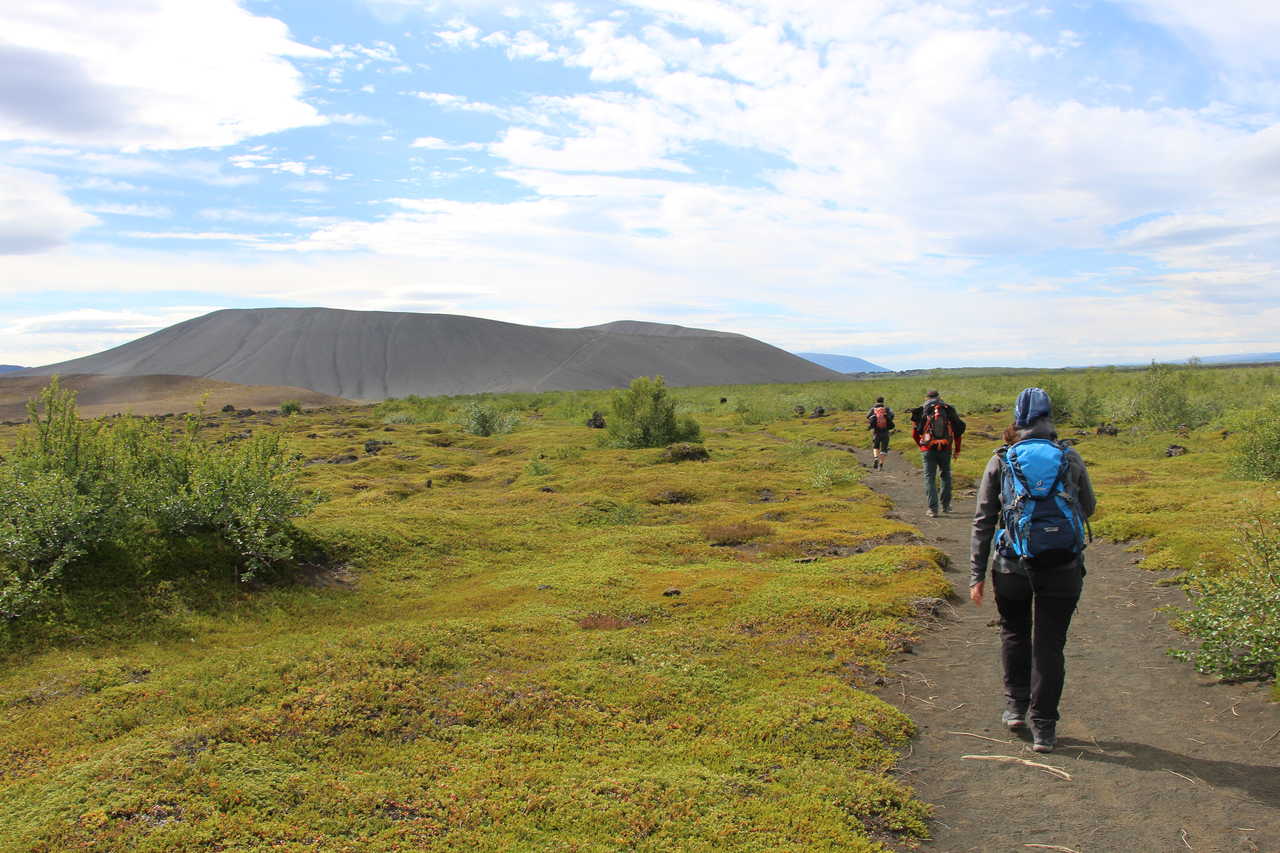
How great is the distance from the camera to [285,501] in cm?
1117

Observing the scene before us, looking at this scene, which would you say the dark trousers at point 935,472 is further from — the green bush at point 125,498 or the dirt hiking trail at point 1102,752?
the green bush at point 125,498

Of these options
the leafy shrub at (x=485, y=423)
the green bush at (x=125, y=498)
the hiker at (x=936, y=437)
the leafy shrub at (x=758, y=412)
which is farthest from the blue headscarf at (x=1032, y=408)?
the leafy shrub at (x=758, y=412)

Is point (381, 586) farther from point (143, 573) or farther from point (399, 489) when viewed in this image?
point (399, 489)

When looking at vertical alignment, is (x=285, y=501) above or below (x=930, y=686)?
above

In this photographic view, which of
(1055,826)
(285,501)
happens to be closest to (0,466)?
(285,501)

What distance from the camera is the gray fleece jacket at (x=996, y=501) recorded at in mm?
6289

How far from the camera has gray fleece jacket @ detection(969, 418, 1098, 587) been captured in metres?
6.29

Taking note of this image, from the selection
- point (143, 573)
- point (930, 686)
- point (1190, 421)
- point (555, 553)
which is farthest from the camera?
point (1190, 421)

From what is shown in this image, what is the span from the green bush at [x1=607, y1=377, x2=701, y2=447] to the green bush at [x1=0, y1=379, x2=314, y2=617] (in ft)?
67.3

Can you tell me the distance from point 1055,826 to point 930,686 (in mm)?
2658

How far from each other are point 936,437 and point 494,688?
12.2 m

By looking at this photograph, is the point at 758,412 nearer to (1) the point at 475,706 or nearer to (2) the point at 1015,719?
(2) the point at 1015,719

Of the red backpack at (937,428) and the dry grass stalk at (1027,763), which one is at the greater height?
the red backpack at (937,428)

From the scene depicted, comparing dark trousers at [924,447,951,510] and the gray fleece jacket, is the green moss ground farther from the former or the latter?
dark trousers at [924,447,951,510]
